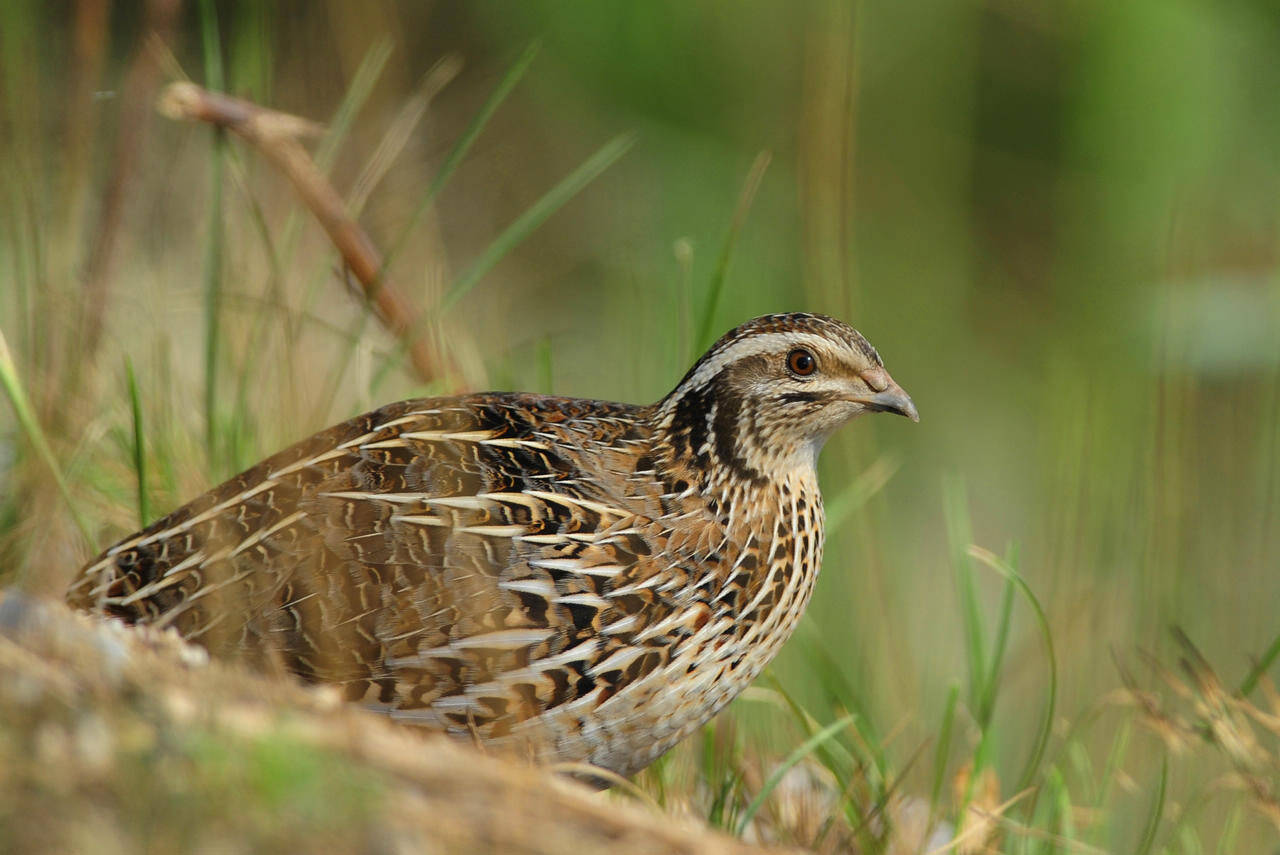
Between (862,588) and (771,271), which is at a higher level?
(771,271)

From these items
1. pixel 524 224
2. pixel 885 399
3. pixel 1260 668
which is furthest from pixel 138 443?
pixel 1260 668

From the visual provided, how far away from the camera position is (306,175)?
4.82m

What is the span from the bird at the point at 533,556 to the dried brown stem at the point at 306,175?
Result: 3.18 feet

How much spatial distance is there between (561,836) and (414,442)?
1.79 meters

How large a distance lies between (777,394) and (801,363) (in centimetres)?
11

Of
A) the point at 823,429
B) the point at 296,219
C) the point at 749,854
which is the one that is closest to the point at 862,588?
the point at 823,429

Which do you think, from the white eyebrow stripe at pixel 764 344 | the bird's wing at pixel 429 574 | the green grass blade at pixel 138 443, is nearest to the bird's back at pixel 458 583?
the bird's wing at pixel 429 574

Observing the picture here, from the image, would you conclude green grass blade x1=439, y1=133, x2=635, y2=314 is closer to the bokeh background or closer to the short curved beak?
the bokeh background

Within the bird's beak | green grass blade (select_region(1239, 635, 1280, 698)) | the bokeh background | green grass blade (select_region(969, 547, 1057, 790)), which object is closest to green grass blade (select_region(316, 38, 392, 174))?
the bokeh background

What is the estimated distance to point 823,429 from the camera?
13.6 feet

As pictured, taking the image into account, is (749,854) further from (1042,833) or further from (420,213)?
(420,213)

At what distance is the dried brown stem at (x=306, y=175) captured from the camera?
4602 millimetres

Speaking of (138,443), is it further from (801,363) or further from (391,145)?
(801,363)

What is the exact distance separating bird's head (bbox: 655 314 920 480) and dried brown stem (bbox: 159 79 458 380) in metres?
1.10
